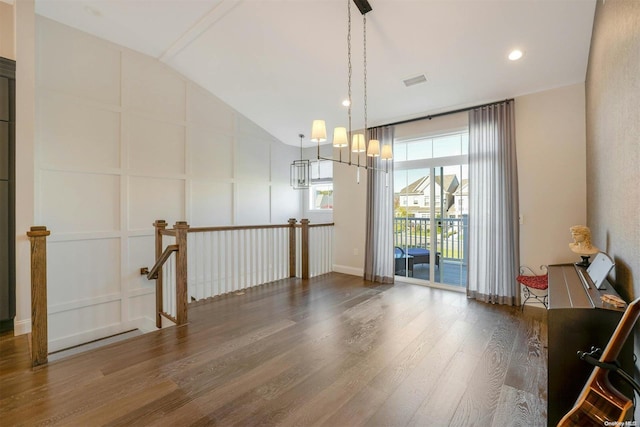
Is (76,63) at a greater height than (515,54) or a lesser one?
greater

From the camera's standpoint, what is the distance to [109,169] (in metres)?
4.09

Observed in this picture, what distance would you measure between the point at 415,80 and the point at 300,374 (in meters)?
3.77

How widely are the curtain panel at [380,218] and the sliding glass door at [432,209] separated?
209 mm

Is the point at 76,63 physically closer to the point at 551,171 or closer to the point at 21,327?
the point at 21,327

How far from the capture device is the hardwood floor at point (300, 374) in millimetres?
1789

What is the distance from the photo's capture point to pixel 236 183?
18.5 feet

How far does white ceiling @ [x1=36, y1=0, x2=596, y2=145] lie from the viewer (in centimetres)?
288

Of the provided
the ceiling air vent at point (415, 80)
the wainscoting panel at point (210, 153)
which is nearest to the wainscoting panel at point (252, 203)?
the wainscoting panel at point (210, 153)

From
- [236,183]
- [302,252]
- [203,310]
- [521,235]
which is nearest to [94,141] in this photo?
[236,183]

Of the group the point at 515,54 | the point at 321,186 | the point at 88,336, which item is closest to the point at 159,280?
the point at 88,336

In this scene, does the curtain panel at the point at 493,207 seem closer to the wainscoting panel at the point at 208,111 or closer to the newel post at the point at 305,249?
the newel post at the point at 305,249

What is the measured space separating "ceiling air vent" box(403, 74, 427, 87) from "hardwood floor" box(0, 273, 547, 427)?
3.07 metres

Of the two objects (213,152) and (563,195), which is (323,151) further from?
(563,195)

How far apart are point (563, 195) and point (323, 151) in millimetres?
4307
